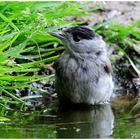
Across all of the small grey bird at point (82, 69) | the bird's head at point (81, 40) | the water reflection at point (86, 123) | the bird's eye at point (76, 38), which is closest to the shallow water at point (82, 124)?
the water reflection at point (86, 123)

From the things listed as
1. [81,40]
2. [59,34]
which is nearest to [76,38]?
[81,40]

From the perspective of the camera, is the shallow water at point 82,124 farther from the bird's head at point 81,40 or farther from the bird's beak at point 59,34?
the bird's beak at point 59,34

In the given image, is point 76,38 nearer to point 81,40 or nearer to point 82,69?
point 81,40

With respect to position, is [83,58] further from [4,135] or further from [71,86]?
[4,135]

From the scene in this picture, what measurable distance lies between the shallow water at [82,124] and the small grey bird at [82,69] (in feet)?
0.52

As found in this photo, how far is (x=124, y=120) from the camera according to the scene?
251 inches

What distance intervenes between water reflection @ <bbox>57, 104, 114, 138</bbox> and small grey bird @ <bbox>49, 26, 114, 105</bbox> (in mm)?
176

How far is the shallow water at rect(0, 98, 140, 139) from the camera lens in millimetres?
5680

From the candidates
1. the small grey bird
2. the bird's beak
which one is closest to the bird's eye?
the small grey bird

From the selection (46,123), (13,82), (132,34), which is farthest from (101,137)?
(132,34)

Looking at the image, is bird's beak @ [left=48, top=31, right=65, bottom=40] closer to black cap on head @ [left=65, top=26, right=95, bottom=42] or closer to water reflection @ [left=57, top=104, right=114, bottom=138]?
black cap on head @ [left=65, top=26, right=95, bottom=42]

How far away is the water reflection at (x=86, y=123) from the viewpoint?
227 inches

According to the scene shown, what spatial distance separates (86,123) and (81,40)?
1.19m

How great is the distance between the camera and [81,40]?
715 cm
